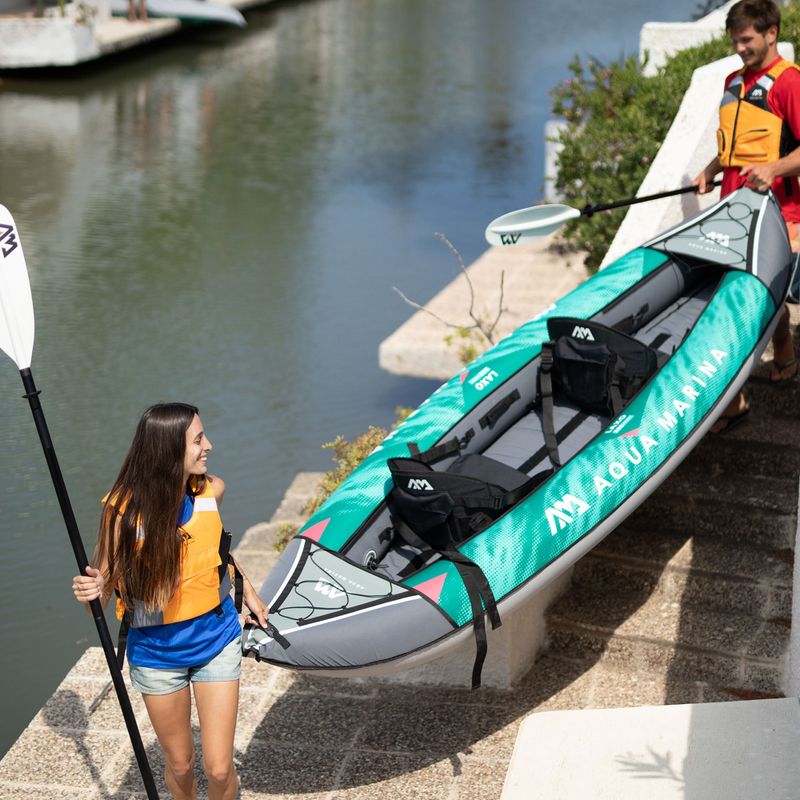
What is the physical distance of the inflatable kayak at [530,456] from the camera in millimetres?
4023

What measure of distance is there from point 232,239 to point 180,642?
27.6 ft

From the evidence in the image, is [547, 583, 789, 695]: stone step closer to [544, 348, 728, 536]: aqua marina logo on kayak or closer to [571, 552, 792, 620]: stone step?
[571, 552, 792, 620]: stone step

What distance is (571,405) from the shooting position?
16.9 feet

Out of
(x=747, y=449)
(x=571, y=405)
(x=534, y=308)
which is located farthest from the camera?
(x=534, y=308)

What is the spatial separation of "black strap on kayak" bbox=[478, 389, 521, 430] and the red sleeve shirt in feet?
5.55

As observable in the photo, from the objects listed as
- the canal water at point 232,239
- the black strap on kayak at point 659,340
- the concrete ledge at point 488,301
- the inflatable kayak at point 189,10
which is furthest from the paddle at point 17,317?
the inflatable kayak at point 189,10

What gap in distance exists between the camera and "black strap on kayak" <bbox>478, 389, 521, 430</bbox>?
5.01 meters

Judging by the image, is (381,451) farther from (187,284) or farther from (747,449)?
(187,284)

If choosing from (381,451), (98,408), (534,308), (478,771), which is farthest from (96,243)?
(478,771)

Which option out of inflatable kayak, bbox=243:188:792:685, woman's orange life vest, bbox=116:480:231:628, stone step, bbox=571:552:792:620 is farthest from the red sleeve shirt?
woman's orange life vest, bbox=116:480:231:628

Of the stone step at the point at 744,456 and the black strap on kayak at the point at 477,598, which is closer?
the black strap on kayak at the point at 477,598

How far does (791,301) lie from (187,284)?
19.6 feet

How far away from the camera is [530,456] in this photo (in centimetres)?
492

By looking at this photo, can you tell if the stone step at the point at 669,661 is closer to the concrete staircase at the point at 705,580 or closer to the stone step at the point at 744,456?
the concrete staircase at the point at 705,580
